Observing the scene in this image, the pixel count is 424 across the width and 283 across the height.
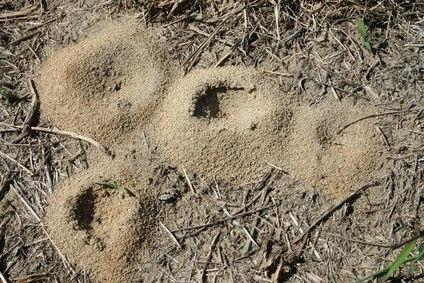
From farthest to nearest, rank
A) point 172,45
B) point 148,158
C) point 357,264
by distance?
point 172,45, point 148,158, point 357,264

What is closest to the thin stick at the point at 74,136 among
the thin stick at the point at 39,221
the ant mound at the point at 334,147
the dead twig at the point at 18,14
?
the thin stick at the point at 39,221

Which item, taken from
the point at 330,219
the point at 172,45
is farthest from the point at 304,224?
the point at 172,45

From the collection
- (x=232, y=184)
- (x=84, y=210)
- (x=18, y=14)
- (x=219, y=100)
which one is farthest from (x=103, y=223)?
(x=18, y=14)

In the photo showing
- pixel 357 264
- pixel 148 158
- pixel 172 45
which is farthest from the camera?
pixel 172 45

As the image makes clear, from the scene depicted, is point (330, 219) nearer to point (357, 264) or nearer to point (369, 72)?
point (357, 264)

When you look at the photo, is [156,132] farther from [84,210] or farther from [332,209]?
[332,209]

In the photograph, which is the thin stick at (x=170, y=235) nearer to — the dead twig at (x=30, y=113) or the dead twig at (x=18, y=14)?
the dead twig at (x=30, y=113)
